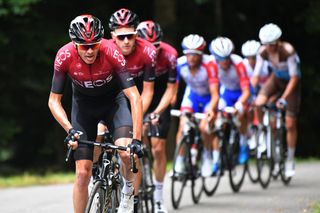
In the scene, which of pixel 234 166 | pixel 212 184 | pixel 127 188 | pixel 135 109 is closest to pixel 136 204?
pixel 127 188

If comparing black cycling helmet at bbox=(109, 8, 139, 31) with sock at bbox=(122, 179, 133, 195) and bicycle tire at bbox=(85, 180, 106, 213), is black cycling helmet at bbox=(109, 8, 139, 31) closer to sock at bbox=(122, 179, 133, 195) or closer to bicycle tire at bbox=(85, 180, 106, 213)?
sock at bbox=(122, 179, 133, 195)

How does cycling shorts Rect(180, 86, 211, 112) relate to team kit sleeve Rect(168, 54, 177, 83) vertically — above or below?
below

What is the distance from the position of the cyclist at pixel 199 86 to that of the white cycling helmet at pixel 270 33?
0.99m

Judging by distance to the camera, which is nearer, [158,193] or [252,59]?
[158,193]

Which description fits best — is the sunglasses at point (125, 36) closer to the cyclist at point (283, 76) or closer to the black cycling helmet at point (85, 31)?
the black cycling helmet at point (85, 31)

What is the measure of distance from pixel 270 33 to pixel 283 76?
3.96 feet

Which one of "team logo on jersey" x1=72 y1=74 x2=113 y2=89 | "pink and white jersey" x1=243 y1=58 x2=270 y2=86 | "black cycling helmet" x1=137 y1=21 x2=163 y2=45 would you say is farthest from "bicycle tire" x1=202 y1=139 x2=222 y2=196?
"team logo on jersey" x1=72 y1=74 x2=113 y2=89

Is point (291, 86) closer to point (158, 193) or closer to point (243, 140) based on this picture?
point (243, 140)

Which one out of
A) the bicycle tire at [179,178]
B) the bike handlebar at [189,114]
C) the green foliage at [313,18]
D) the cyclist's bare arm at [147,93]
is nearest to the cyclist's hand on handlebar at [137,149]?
the cyclist's bare arm at [147,93]

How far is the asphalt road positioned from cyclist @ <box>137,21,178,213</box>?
0.59 meters

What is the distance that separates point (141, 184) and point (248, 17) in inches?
638

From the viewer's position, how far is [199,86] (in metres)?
13.3

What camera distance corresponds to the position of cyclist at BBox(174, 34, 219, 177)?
41.0 ft

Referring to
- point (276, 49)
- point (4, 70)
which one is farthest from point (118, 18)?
point (4, 70)
